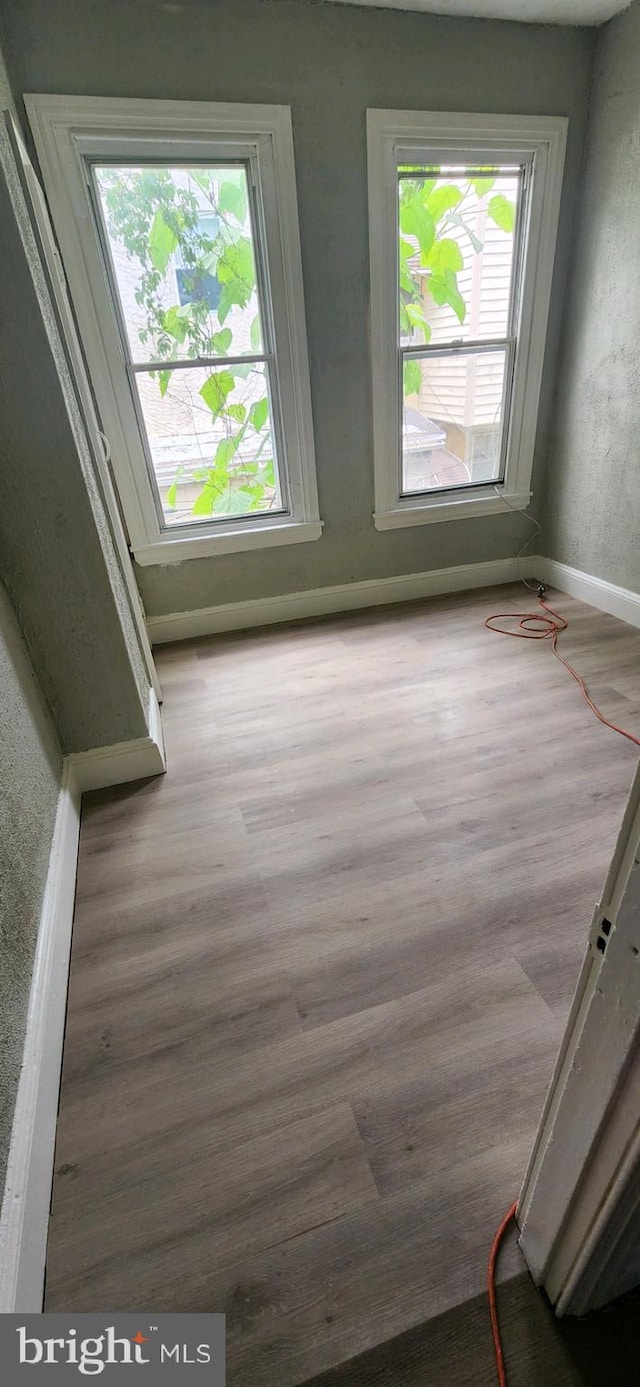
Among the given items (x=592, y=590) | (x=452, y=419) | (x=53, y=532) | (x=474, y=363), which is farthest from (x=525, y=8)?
(x=53, y=532)

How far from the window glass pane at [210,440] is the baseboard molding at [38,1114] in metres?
1.87

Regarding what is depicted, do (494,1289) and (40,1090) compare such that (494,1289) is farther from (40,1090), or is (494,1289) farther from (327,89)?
(327,89)

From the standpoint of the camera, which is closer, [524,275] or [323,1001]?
[323,1001]

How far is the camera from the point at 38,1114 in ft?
3.39

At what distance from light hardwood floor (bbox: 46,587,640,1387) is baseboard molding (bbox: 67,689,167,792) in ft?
0.30

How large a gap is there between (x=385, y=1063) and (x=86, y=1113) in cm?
59

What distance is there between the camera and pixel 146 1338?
2.69 ft

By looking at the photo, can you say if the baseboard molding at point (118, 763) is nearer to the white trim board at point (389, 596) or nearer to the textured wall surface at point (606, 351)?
the white trim board at point (389, 596)

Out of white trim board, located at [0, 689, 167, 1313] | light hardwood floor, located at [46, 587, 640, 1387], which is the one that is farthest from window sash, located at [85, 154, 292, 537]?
white trim board, located at [0, 689, 167, 1313]

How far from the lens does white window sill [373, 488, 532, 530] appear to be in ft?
10.0

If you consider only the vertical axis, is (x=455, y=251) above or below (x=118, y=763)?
above

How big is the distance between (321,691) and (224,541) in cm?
97

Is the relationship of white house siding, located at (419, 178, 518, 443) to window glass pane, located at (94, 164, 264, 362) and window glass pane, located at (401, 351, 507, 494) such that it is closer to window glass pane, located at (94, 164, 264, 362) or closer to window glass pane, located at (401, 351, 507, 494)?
window glass pane, located at (401, 351, 507, 494)

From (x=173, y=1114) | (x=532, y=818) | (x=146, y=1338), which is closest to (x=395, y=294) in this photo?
(x=532, y=818)
